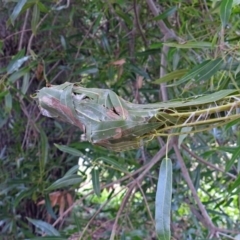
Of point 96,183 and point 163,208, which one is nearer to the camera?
point 163,208

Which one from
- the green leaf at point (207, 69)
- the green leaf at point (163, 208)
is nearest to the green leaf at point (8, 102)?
the green leaf at point (207, 69)

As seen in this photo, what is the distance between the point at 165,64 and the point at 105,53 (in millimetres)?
273

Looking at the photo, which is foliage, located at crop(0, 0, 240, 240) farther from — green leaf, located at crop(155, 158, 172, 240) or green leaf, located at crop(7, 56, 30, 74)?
green leaf, located at crop(155, 158, 172, 240)

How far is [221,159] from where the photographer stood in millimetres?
1425

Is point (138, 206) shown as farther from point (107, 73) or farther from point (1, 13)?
point (1, 13)

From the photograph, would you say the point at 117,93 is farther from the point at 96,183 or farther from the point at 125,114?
the point at 125,114

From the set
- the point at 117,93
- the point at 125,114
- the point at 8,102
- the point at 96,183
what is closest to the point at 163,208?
the point at 125,114

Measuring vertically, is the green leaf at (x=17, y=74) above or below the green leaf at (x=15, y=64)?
below

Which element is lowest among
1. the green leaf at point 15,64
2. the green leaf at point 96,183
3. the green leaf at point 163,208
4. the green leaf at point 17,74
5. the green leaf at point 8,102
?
the green leaf at point 96,183

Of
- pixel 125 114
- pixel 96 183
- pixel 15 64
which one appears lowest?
pixel 96 183

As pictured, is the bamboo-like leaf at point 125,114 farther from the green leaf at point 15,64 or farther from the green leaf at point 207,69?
the green leaf at point 15,64

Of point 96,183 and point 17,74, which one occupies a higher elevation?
point 17,74

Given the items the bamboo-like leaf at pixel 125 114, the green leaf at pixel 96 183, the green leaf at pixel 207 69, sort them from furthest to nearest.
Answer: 1. the green leaf at pixel 96 183
2. the green leaf at pixel 207 69
3. the bamboo-like leaf at pixel 125 114

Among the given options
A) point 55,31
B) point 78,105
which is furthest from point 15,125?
point 78,105
